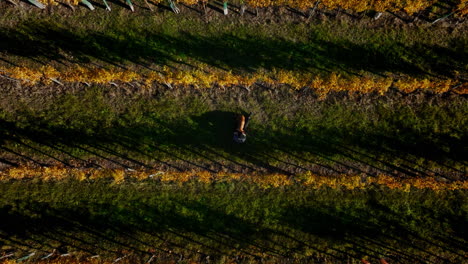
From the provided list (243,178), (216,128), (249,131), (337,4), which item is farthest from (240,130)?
(337,4)

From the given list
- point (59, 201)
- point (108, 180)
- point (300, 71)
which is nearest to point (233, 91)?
point (300, 71)

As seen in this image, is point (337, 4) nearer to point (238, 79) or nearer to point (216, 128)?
point (238, 79)

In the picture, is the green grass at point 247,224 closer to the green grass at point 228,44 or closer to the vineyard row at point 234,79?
the vineyard row at point 234,79

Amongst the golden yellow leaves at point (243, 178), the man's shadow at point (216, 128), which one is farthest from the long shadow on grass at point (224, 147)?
the golden yellow leaves at point (243, 178)

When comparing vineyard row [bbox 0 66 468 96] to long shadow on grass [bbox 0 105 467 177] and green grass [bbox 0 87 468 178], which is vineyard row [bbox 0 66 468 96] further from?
long shadow on grass [bbox 0 105 467 177]

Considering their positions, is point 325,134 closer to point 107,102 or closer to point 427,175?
point 427,175
